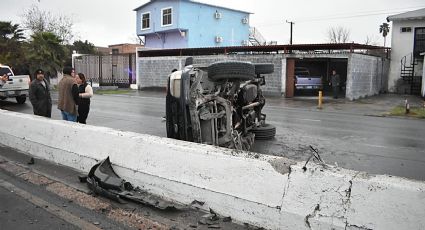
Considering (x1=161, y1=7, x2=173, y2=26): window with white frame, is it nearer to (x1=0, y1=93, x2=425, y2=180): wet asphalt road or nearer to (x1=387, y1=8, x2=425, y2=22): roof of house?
(x1=387, y1=8, x2=425, y2=22): roof of house

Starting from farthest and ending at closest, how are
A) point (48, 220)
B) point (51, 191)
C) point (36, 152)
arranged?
point (36, 152), point (51, 191), point (48, 220)

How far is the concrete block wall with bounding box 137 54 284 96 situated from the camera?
2436 cm

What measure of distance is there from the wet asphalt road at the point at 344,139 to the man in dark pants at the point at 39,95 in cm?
243

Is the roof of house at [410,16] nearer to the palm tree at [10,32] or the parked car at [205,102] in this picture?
the parked car at [205,102]

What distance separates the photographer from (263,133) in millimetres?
9375

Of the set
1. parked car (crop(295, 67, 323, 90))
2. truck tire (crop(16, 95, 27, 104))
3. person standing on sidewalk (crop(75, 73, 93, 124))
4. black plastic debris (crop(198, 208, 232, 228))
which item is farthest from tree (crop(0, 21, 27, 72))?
black plastic debris (crop(198, 208, 232, 228))

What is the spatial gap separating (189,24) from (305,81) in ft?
58.2

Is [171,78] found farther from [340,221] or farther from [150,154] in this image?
[340,221]

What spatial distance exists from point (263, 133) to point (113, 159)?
194 inches

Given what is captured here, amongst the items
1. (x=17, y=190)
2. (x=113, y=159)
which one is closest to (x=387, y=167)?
(x=113, y=159)

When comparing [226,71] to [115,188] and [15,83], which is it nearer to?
[115,188]

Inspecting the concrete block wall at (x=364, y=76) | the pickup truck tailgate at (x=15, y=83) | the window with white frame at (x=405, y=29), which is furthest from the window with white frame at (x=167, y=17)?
the pickup truck tailgate at (x=15, y=83)

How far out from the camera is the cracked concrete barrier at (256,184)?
307 cm

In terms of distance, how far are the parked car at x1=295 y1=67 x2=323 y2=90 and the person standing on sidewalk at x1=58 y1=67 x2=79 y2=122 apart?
65.1 ft
